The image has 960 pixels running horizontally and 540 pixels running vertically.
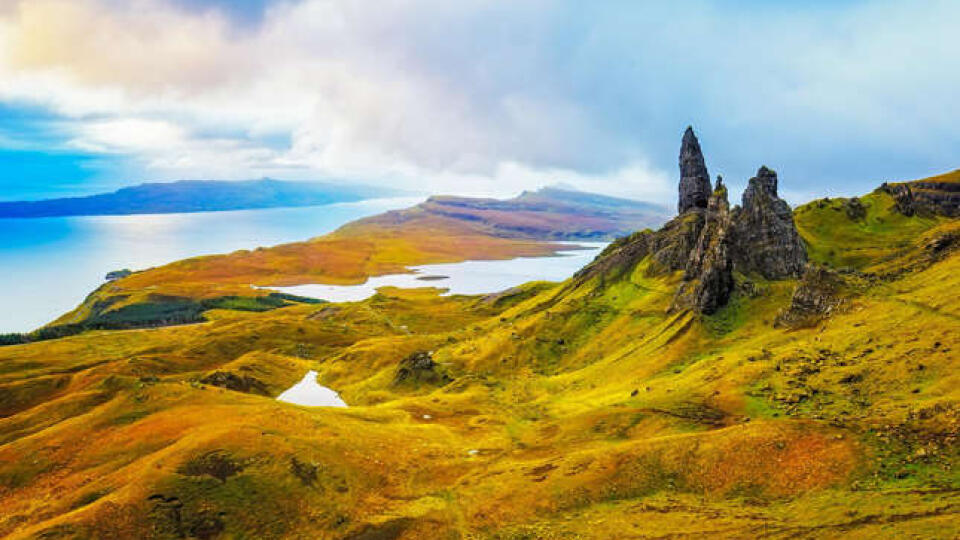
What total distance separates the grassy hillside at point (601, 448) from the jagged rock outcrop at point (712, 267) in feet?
10.7

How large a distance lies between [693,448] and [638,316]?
7951 centimetres

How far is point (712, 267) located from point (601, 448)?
62.0 metres

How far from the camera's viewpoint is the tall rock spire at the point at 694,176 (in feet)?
598

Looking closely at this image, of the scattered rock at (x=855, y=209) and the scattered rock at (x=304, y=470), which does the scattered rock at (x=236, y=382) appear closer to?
the scattered rock at (x=304, y=470)

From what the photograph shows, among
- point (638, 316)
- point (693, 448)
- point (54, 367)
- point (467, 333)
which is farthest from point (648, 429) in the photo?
point (54, 367)

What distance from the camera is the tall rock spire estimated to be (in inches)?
7170

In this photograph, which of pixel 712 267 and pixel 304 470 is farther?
pixel 712 267

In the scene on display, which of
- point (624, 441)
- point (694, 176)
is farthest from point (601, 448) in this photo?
point (694, 176)

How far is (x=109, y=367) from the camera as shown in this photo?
159500mm

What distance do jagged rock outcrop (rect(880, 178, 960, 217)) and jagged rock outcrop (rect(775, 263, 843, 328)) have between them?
12786cm

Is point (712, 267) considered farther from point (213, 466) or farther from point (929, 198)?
point (929, 198)

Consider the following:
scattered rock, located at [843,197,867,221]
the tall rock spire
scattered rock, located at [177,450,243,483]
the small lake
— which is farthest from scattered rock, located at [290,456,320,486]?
scattered rock, located at [843,197,867,221]

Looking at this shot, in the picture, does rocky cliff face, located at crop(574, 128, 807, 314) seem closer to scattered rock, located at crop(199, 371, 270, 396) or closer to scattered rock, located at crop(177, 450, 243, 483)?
scattered rock, located at crop(177, 450, 243, 483)

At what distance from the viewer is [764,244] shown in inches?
4902
